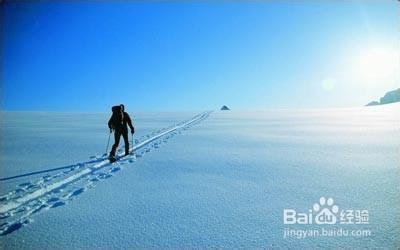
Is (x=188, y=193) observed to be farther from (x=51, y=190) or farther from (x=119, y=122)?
(x=119, y=122)

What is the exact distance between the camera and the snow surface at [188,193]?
349 cm

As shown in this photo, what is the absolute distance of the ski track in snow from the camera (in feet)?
11.9

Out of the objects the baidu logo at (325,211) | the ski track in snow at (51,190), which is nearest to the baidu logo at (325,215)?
the baidu logo at (325,211)

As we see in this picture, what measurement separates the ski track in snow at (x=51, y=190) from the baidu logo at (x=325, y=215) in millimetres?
2749

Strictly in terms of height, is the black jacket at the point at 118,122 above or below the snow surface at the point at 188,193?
above

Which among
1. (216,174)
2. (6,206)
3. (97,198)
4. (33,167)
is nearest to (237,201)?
(216,174)

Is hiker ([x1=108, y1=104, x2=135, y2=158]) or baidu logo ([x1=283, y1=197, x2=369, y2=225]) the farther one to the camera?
hiker ([x1=108, y1=104, x2=135, y2=158])

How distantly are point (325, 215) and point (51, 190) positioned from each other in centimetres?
365

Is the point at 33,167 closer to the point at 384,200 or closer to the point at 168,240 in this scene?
the point at 168,240

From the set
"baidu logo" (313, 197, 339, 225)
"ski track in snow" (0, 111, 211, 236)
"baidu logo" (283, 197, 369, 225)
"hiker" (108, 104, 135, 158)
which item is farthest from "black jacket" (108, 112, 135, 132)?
"baidu logo" (313, 197, 339, 225)

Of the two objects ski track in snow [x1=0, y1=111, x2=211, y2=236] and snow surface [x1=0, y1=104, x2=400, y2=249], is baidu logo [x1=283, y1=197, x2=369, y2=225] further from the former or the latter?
ski track in snow [x1=0, y1=111, x2=211, y2=236]

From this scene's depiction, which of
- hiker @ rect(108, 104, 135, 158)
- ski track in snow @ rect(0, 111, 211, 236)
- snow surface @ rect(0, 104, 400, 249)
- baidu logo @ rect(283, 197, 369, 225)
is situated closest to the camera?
snow surface @ rect(0, 104, 400, 249)

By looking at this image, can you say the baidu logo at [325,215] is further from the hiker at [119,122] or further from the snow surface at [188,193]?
the hiker at [119,122]

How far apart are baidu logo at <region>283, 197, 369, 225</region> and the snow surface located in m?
0.07
